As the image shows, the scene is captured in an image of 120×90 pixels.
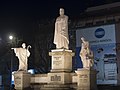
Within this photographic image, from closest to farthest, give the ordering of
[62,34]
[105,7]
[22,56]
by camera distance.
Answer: [62,34] → [22,56] → [105,7]

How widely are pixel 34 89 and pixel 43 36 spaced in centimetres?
2028

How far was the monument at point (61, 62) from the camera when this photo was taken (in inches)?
743

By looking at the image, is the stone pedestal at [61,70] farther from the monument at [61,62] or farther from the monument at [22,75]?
the monument at [22,75]

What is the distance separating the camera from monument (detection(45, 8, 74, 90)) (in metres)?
18.9

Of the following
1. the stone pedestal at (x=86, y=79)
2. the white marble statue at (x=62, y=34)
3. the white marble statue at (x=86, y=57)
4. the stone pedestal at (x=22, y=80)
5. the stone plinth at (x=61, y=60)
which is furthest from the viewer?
the stone pedestal at (x=22, y=80)

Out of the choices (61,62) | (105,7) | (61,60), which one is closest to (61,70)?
(61,62)

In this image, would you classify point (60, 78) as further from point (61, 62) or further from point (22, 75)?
point (22, 75)

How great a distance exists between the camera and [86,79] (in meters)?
17.7

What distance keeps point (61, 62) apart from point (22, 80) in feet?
10.1

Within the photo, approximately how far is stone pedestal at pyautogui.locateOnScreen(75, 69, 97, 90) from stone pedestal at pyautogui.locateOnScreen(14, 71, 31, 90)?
425cm

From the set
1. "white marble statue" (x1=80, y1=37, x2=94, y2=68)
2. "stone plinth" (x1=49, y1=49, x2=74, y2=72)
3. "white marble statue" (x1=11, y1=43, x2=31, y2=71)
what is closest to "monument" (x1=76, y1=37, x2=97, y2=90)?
"white marble statue" (x1=80, y1=37, x2=94, y2=68)

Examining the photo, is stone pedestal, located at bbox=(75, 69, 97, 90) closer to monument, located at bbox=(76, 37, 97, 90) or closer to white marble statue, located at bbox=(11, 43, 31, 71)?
monument, located at bbox=(76, 37, 97, 90)

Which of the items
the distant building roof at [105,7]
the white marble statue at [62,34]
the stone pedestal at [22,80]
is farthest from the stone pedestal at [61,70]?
the distant building roof at [105,7]

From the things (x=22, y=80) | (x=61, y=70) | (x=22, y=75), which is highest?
(x=61, y=70)
